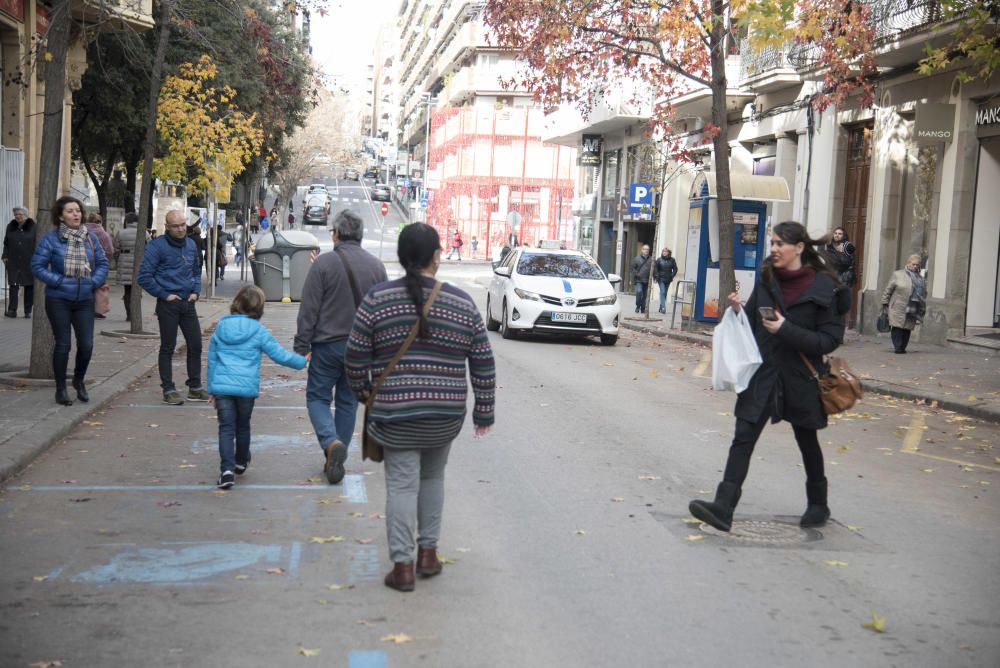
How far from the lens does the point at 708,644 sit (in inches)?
191

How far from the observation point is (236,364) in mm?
7848

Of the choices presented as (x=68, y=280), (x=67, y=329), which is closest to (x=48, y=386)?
(x=67, y=329)

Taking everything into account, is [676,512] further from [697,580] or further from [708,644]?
[708,644]

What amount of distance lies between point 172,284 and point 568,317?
31.2 ft

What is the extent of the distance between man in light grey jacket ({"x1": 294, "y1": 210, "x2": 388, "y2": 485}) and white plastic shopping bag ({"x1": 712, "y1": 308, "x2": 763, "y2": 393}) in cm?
229

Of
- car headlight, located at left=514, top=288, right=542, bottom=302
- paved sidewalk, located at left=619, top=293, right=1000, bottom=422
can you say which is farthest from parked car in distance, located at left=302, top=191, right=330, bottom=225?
car headlight, located at left=514, top=288, right=542, bottom=302

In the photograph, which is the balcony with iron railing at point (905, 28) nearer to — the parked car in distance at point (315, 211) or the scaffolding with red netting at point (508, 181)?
the scaffolding with red netting at point (508, 181)

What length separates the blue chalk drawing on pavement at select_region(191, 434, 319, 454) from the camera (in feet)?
30.6

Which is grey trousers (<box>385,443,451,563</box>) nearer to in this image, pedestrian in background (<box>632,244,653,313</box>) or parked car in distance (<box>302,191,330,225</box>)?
pedestrian in background (<box>632,244,653,313</box>)

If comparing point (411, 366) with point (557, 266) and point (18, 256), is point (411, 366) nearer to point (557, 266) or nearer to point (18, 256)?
point (557, 266)

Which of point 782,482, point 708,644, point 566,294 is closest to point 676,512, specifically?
point 782,482

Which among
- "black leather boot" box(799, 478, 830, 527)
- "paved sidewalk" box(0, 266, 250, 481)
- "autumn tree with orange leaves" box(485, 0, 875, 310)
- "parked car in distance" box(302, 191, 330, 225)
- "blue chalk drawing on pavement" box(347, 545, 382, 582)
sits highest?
"autumn tree with orange leaves" box(485, 0, 875, 310)

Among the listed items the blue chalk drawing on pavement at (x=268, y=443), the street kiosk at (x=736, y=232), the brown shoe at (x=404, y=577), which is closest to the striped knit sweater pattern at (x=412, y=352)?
the brown shoe at (x=404, y=577)

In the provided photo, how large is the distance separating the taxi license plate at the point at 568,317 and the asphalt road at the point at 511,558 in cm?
926
